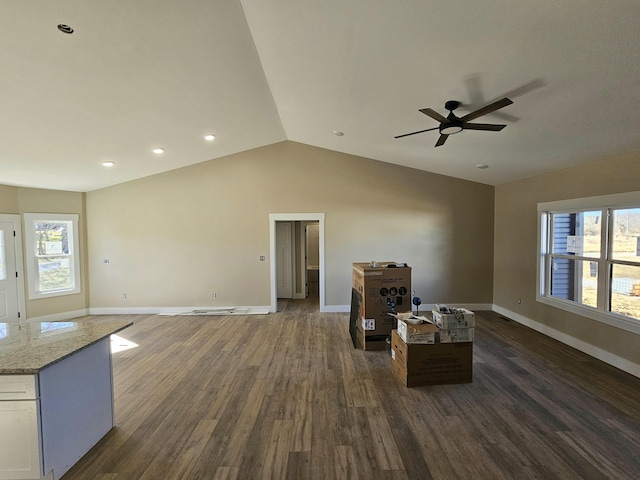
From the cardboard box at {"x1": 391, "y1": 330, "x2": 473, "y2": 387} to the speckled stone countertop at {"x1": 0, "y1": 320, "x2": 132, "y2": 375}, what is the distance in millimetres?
2762

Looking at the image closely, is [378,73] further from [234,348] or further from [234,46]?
[234,348]

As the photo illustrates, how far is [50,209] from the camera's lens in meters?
5.70

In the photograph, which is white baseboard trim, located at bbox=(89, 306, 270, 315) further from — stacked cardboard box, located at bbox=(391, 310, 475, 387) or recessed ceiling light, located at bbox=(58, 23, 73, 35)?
recessed ceiling light, located at bbox=(58, 23, 73, 35)

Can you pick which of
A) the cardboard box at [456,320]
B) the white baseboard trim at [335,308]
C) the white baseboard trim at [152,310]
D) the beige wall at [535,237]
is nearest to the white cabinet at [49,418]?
the cardboard box at [456,320]

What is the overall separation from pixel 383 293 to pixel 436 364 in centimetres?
120

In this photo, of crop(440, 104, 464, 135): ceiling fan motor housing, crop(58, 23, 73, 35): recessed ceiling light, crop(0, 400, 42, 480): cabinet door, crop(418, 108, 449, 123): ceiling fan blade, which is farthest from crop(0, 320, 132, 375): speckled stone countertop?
crop(440, 104, 464, 135): ceiling fan motor housing

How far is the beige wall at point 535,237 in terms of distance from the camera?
11.5ft

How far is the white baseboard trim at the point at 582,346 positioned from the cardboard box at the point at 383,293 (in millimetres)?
2323

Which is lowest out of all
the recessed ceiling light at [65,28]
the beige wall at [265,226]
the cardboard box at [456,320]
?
the cardboard box at [456,320]

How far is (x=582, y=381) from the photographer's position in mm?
→ 3236

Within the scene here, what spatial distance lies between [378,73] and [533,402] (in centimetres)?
351

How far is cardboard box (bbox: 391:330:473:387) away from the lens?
3199 millimetres

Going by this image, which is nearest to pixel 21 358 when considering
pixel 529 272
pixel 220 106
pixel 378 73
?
pixel 220 106

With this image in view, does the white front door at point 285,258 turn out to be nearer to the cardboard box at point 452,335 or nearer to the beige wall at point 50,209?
the beige wall at point 50,209
